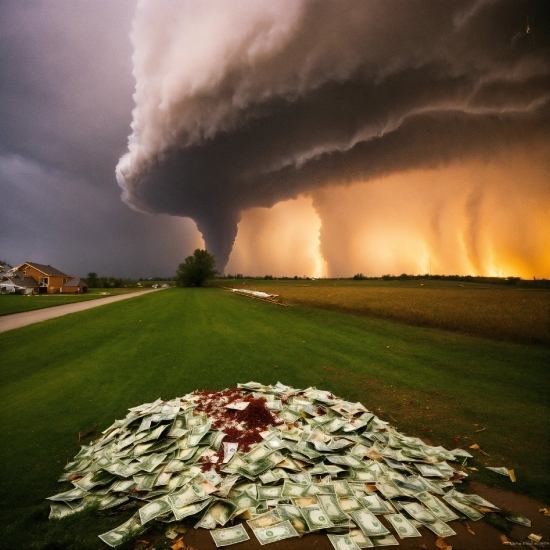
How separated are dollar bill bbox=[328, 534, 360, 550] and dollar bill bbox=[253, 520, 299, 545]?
0.57 metres

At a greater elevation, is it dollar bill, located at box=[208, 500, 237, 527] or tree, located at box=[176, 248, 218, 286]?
tree, located at box=[176, 248, 218, 286]

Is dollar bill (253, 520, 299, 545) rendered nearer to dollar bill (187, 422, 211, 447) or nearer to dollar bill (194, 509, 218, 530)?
dollar bill (194, 509, 218, 530)

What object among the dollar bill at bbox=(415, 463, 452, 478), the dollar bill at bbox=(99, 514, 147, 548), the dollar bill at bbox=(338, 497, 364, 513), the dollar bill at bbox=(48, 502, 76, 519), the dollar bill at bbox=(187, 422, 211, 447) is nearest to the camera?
the dollar bill at bbox=(99, 514, 147, 548)

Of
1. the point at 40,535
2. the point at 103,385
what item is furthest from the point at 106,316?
the point at 40,535

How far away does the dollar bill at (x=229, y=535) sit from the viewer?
4.65 meters

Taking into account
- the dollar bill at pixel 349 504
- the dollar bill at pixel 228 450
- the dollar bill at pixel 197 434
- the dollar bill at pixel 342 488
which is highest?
the dollar bill at pixel 197 434

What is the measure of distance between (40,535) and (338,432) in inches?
240

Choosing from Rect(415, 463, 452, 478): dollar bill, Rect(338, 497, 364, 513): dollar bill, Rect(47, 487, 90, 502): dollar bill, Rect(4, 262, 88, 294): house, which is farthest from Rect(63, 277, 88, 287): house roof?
Rect(415, 463, 452, 478): dollar bill

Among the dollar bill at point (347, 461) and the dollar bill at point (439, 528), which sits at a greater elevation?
the dollar bill at point (347, 461)

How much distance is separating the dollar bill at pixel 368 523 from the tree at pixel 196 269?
373ft

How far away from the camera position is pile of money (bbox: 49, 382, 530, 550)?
16.3 feet

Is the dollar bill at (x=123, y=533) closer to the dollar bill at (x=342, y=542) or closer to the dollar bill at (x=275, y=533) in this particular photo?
the dollar bill at (x=275, y=533)

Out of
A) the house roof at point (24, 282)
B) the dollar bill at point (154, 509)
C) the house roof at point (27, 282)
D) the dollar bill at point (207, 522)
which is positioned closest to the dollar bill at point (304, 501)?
the dollar bill at point (207, 522)

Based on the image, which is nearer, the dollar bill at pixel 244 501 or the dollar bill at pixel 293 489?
the dollar bill at pixel 244 501
